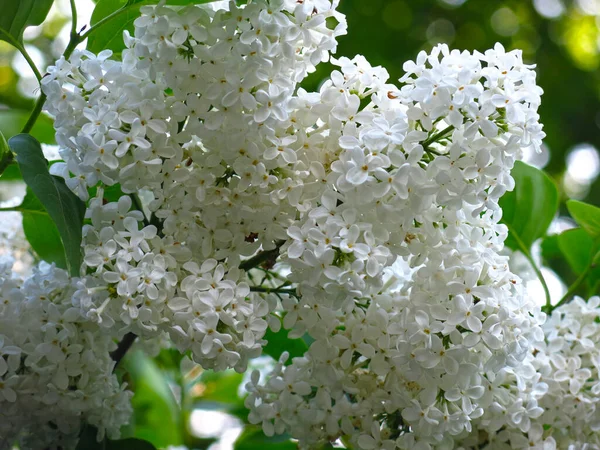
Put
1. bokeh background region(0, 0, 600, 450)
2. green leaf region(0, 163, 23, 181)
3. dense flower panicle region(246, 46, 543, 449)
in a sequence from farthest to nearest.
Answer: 1. bokeh background region(0, 0, 600, 450)
2. green leaf region(0, 163, 23, 181)
3. dense flower panicle region(246, 46, 543, 449)

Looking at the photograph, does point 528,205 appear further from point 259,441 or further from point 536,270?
point 259,441

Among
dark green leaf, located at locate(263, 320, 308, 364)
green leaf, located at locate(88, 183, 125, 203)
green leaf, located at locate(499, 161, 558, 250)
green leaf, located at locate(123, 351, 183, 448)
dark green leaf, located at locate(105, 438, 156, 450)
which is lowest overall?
green leaf, located at locate(123, 351, 183, 448)

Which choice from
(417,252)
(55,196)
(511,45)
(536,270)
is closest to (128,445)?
(55,196)

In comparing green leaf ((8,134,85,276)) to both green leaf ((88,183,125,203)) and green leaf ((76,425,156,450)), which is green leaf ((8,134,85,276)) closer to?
green leaf ((88,183,125,203))

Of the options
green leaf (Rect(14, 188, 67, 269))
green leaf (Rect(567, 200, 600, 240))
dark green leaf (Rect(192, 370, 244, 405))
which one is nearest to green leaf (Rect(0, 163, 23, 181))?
green leaf (Rect(14, 188, 67, 269))

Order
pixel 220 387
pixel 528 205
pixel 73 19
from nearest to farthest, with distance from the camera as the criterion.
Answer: pixel 73 19 < pixel 528 205 < pixel 220 387

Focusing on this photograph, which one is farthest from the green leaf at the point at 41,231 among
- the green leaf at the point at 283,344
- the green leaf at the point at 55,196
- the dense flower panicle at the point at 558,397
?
the dense flower panicle at the point at 558,397

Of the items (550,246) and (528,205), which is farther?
(550,246)
